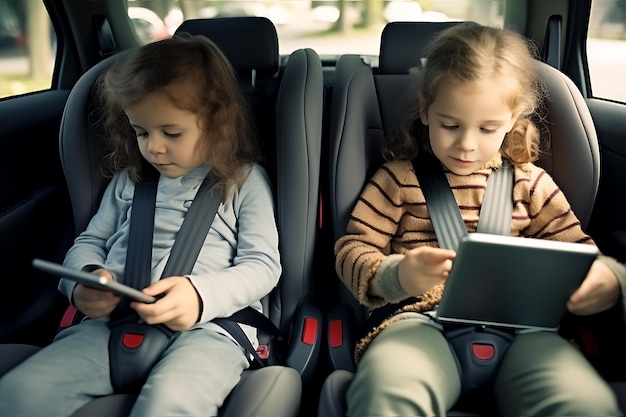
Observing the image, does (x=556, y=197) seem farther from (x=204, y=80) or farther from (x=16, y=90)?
(x=16, y=90)

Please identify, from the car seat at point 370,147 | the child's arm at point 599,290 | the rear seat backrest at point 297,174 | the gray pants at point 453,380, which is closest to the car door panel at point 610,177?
the car seat at point 370,147

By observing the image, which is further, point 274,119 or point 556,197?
point 274,119

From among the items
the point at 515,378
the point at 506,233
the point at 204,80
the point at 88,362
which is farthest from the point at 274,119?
the point at 515,378

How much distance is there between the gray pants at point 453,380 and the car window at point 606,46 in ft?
4.32

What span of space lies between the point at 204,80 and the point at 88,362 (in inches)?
31.9

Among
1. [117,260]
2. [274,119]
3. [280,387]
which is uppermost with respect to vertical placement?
[274,119]

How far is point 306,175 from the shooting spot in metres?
1.74

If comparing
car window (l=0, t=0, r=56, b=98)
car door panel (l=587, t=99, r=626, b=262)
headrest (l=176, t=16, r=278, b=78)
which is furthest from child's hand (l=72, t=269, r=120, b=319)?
car door panel (l=587, t=99, r=626, b=262)

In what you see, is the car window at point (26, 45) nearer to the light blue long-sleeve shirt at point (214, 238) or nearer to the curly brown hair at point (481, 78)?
the light blue long-sleeve shirt at point (214, 238)

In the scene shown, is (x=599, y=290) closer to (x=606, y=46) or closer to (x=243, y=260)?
(x=243, y=260)

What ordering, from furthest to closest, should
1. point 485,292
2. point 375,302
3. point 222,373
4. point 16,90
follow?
point 16,90
point 375,302
point 222,373
point 485,292

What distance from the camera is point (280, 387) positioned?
1.41m

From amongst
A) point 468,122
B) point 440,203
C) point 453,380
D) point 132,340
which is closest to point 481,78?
point 468,122

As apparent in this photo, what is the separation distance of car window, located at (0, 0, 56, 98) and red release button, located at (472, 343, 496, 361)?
6.61 ft
